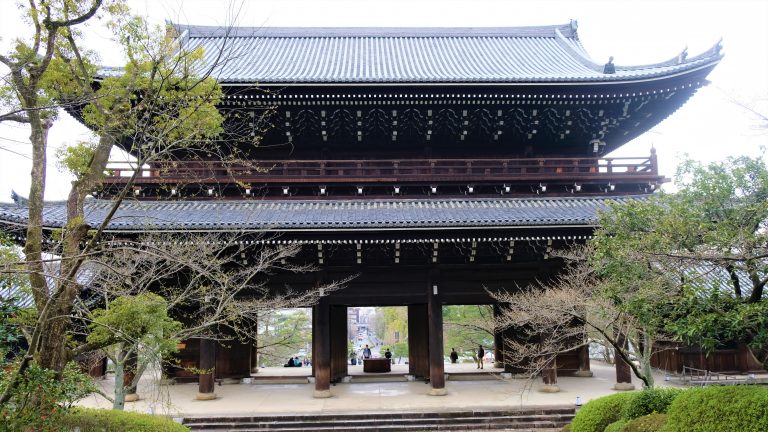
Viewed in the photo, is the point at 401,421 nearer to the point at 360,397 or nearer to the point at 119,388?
the point at 360,397

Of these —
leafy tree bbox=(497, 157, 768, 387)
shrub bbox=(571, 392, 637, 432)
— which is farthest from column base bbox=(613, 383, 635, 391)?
leafy tree bbox=(497, 157, 768, 387)

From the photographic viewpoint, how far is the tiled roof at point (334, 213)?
37.5 feet

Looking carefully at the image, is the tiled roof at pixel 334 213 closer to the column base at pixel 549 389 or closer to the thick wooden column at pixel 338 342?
the thick wooden column at pixel 338 342

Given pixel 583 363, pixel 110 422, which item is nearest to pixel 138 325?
pixel 110 422

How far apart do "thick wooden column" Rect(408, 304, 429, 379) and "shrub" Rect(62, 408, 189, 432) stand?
365 inches

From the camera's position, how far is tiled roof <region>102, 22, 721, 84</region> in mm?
13734

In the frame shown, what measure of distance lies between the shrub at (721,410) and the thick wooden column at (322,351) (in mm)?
8292

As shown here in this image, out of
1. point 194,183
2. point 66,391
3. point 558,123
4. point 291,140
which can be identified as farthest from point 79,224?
point 558,123

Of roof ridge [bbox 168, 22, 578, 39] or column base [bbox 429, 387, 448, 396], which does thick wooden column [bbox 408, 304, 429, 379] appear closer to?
column base [bbox 429, 387, 448, 396]

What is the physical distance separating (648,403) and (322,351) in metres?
7.69

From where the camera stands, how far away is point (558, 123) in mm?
14336

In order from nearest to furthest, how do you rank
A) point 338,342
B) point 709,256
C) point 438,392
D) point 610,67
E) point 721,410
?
point 709,256, point 721,410, point 438,392, point 610,67, point 338,342

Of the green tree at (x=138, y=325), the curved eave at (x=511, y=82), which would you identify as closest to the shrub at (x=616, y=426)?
the green tree at (x=138, y=325)

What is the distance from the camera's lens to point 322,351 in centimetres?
1318
